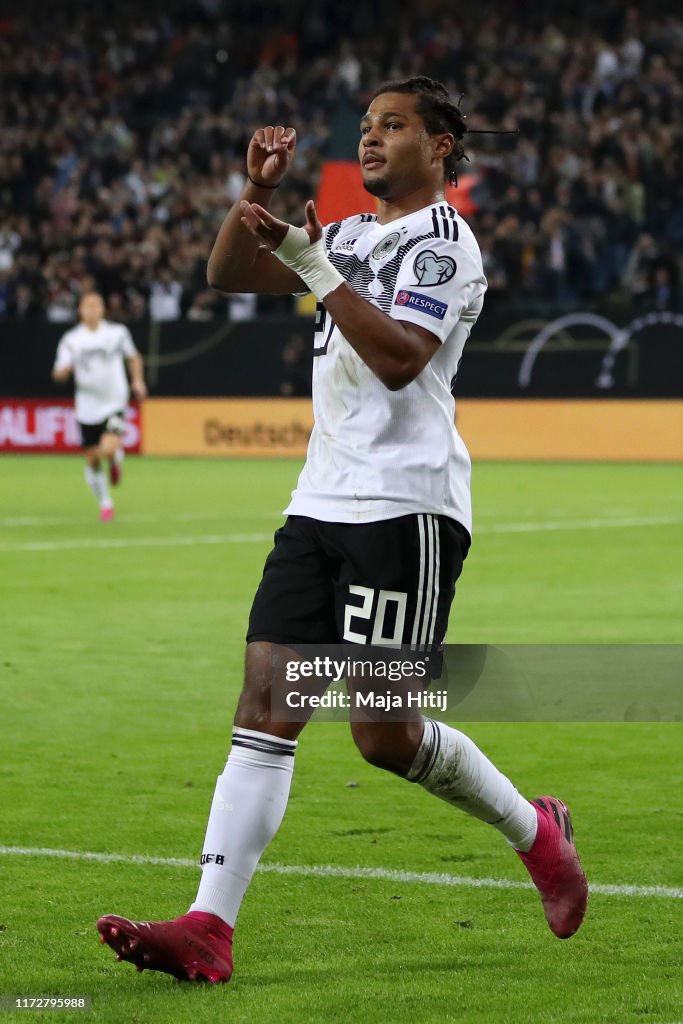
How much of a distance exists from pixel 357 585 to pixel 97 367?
49.4ft

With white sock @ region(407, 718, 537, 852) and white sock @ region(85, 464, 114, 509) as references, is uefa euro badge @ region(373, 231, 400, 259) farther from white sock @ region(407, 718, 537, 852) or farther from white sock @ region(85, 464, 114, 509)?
white sock @ region(85, 464, 114, 509)

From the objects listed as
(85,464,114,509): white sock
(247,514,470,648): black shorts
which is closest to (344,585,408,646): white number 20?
(247,514,470,648): black shorts

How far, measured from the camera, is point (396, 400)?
4309 mm

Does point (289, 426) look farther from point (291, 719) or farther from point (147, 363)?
point (291, 719)

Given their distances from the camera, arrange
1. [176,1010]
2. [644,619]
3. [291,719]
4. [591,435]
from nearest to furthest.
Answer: [176,1010] → [291,719] → [644,619] → [591,435]

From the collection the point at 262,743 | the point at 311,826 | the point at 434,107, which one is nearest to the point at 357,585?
the point at 262,743

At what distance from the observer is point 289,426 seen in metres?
27.5

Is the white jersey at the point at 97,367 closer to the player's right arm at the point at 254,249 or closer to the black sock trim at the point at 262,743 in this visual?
the player's right arm at the point at 254,249

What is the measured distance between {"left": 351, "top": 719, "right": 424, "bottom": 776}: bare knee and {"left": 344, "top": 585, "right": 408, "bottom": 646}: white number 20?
20 centimetres

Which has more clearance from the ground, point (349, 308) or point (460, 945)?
point (349, 308)

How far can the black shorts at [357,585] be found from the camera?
4215 millimetres

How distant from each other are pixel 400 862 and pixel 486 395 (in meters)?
21.6

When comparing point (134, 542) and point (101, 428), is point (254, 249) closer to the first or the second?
point (134, 542)

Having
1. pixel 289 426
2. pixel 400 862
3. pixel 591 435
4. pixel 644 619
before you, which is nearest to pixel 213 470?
pixel 289 426
